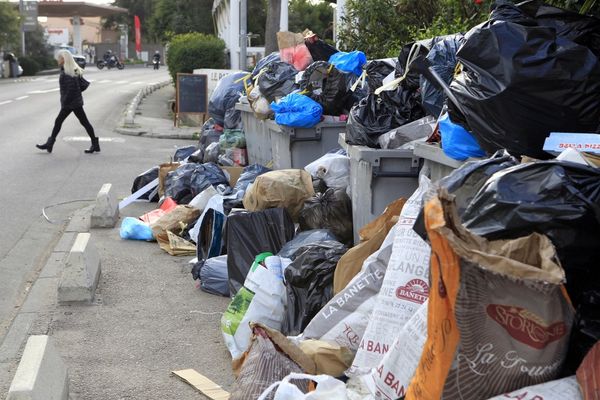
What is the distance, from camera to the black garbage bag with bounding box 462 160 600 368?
8.11ft

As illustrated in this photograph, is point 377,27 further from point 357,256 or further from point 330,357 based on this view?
point 330,357

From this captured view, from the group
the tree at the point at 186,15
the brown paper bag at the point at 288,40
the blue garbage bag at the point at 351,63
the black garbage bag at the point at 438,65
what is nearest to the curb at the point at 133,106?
the tree at the point at 186,15

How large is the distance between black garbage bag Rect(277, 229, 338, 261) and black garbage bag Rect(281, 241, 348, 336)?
0.39 m

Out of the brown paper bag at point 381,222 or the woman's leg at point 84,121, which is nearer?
the brown paper bag at point 381,222

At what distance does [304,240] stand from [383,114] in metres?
1.07

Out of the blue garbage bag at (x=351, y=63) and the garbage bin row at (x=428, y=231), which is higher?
the blue garbage bag at (x=351, y=63)

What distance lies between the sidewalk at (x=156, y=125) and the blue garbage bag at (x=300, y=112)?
10162 mm

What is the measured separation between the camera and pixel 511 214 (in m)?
2.46

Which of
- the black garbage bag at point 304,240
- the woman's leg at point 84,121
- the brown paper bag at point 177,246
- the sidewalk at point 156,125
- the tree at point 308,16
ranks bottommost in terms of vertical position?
the sidewalk at point 156,125

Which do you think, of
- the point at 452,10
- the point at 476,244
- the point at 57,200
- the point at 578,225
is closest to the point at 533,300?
the point at 476,244

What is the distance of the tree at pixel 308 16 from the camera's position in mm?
39344

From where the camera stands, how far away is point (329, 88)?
693cm

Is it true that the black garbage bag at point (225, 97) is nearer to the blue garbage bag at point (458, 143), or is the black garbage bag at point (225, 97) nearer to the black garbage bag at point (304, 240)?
the black garbage bag at point (304, 240)

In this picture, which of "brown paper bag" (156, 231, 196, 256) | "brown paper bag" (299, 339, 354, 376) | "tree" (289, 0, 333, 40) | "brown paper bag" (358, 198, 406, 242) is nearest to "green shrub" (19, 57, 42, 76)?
"tree" (289, 0, 333, 40)
